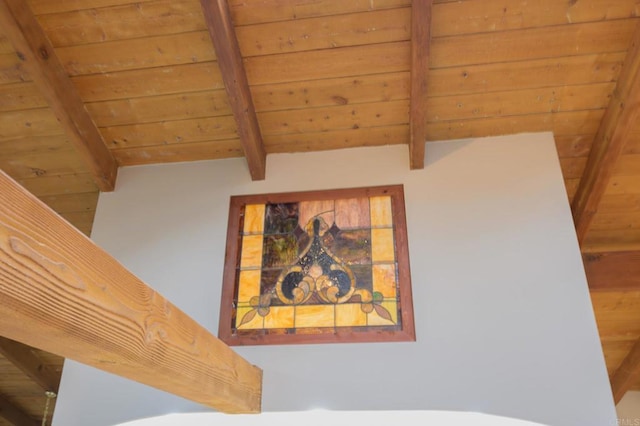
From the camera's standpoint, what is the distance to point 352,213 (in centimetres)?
289

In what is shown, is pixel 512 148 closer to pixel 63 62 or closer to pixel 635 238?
pixel 635 238

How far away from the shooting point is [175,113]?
2.93m

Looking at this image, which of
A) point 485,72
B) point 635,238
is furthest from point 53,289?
point 635,238

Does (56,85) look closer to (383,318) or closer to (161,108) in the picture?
(161,108)

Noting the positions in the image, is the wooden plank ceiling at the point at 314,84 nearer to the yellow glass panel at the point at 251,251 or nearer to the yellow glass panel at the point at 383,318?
the yellow glass panel at the point at 251,251

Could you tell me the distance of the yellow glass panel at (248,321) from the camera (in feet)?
8.80

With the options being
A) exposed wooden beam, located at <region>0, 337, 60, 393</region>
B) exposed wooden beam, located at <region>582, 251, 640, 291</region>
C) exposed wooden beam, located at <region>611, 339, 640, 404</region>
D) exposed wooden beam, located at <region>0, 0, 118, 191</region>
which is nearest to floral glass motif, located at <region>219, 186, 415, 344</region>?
exposed wooden beam, located at <region>0, 0, 118, 191</region>

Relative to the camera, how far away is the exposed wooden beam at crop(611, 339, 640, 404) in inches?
178

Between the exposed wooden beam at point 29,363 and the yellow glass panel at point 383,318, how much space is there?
127 inches

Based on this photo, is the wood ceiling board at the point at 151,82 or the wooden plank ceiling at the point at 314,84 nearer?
the wooden plank ceiling at the point at 314,84

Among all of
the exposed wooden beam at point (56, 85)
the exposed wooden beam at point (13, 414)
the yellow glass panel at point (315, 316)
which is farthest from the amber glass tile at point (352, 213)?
the exposed wooden beam at point (13, 414)

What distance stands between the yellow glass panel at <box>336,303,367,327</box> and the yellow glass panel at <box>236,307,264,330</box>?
0.40 meters

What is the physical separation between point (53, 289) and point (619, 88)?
108 inches

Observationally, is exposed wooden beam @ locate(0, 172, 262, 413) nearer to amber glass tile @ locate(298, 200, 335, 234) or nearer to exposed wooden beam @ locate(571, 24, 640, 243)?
amber glass tile @ locate(298, 200, 335, 234)
